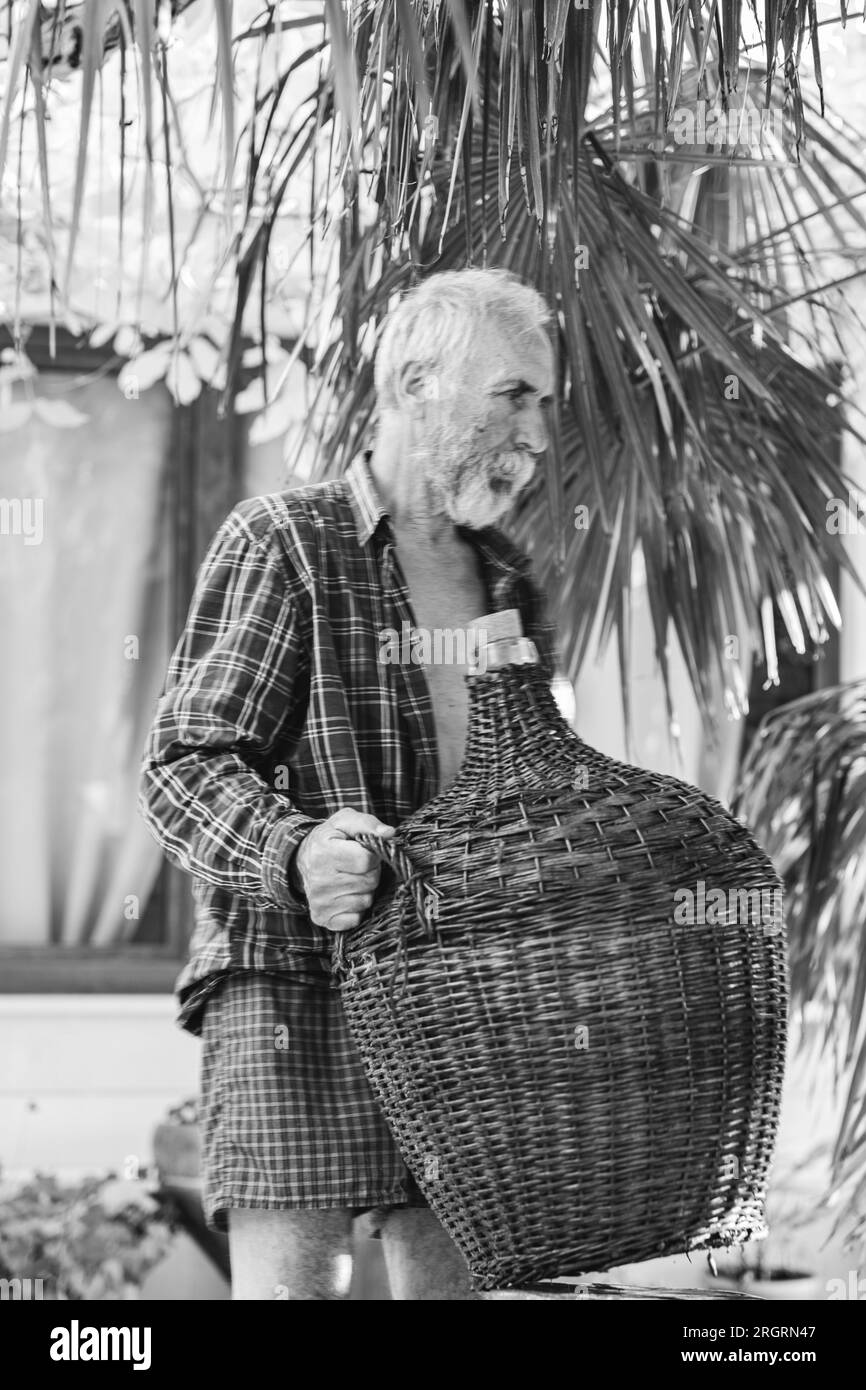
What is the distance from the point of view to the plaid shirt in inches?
51.0

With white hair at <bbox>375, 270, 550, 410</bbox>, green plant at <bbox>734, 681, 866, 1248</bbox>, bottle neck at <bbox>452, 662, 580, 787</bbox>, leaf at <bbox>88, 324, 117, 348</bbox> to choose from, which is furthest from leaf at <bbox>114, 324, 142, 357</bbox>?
bottle neck at <bbox>452, 662, 580, 787</bbox>

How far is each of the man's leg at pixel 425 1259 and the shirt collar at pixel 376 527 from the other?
0.56m

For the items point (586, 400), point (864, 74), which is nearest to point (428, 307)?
point (586, 400)

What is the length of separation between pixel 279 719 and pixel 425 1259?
1.56 ft

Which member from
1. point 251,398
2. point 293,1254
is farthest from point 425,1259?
point 251,398

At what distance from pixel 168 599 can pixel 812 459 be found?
6.01 ft

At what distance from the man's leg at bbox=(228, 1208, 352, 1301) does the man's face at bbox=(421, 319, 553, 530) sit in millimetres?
601

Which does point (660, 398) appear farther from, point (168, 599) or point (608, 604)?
point (168, 599)

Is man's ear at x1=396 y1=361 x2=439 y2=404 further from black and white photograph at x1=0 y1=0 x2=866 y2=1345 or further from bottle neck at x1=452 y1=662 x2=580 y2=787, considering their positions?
bottle neck at x1=452 y1=662 x2=580 y2=787

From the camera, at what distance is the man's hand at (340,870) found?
1.19 m

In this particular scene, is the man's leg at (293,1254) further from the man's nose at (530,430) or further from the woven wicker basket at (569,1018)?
the man's nose at (530,430)

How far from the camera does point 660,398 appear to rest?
1813mm

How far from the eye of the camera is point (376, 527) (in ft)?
4.69
